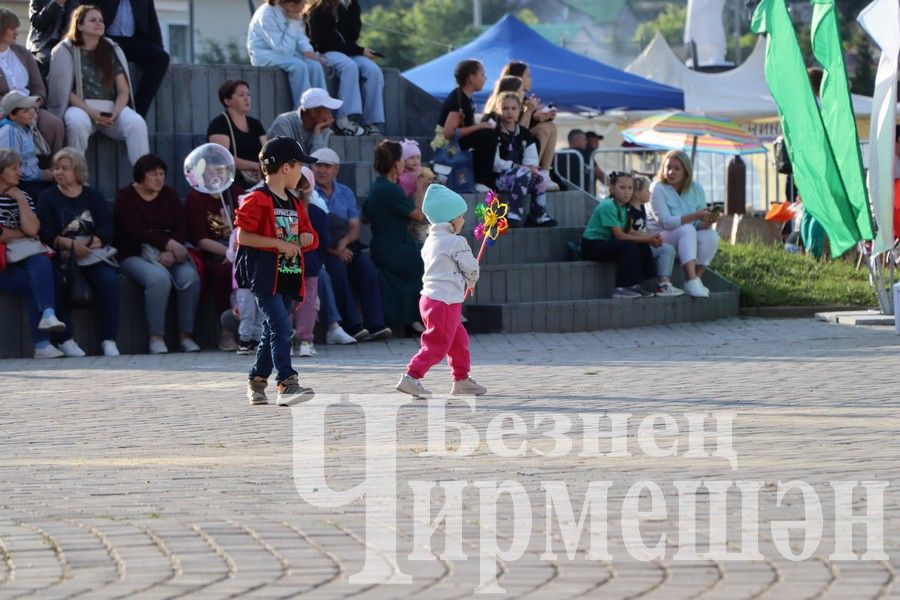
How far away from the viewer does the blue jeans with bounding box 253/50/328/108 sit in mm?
17297

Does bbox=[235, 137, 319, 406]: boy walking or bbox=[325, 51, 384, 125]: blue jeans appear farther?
bbox=[325, 51, 384, 125]: blue jeans

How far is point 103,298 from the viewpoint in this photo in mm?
14000

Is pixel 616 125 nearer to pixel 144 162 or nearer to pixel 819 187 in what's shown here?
pixel 819 187

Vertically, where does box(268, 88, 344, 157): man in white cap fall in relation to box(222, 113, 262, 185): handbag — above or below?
above

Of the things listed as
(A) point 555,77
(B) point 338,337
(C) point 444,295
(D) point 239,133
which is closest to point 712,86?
(A) point 555,77

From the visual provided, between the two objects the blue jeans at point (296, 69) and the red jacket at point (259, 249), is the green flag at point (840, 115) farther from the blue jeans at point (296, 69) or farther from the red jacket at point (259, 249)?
the red jacket at point (259, 249)

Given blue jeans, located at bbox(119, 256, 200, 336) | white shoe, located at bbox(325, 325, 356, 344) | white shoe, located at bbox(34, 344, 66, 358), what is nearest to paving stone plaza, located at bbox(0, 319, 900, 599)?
white shoe, located at bbox(34, 344, 66, 358)

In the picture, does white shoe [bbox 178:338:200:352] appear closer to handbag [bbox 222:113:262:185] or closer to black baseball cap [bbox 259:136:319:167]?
handbag [bbox 222:113:262:185]

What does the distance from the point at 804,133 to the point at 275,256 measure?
731 cm

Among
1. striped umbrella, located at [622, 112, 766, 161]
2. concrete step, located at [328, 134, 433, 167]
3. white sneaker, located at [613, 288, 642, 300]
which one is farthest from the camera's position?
striped umbrella, located at [622, 112, 766, 161]

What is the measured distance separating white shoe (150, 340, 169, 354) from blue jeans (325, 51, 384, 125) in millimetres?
4077

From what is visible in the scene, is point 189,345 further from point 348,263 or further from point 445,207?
point 445,207

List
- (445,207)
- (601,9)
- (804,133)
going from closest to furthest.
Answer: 1. (445,207)
2. (804,133)
3. (601,9)

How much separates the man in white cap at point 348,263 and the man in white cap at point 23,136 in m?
2.33
